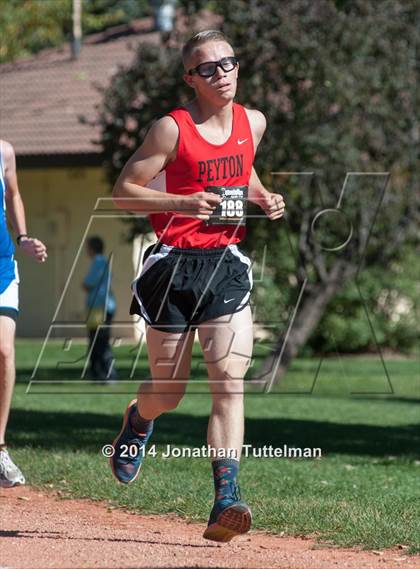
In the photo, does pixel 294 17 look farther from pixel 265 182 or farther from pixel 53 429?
pixel 53 429

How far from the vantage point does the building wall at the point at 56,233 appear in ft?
107

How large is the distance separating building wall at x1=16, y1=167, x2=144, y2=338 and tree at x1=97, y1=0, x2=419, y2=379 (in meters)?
14.1

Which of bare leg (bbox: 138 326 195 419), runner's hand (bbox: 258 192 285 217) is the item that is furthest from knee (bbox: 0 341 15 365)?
runner's hand (bbox: 258 192 285 217)

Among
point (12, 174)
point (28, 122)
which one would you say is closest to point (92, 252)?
point (12, 174)

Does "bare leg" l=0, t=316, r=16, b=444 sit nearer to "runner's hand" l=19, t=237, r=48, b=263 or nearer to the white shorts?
the white shorts

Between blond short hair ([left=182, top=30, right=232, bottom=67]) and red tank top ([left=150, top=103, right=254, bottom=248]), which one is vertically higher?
blond short hair ([left=182, top=30, right=232, bottom=67])

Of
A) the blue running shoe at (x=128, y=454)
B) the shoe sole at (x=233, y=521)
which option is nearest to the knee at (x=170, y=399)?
the blue running shoe at (x=128, y=454)

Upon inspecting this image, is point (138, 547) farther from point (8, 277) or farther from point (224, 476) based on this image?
point (8, 277)

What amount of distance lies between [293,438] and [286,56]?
672 centimetres

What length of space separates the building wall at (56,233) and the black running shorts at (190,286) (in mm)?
25407

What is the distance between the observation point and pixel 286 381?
1941 cm

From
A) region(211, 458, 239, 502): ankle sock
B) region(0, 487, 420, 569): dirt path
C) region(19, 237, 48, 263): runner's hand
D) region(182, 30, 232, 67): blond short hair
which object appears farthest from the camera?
region(19, 237, 48, 263): runner's hand

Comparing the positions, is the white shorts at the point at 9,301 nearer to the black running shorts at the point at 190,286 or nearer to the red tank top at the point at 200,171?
the black running shorts at the point at 190,286

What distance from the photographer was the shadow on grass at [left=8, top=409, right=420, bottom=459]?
11125 millimetres
